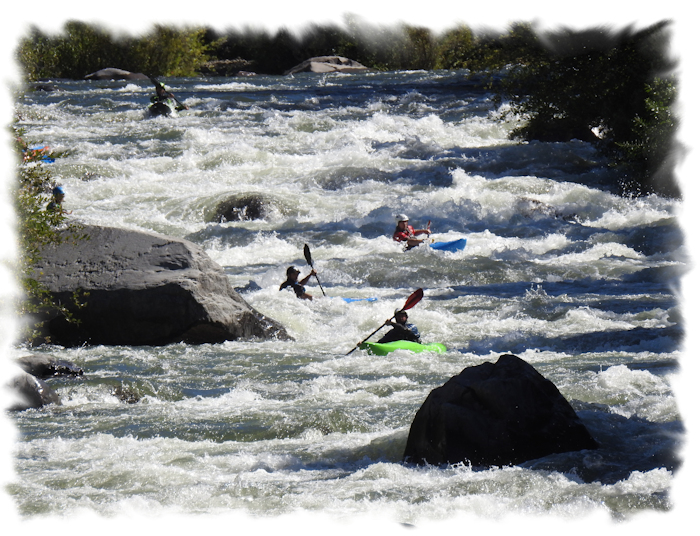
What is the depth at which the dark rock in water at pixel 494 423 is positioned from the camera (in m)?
4.99

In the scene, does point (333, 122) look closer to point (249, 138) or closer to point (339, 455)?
point (249, 138)

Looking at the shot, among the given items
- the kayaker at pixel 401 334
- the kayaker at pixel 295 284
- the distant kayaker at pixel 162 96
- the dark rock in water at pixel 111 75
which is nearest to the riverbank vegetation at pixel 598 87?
the distant kayaker at pixel 162 96

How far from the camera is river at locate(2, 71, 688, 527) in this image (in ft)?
15.6

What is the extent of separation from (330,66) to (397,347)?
3053 cm

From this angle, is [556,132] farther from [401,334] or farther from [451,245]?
[401,334]

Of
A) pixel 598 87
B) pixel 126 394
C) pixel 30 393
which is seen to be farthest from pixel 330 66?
pixel 30 393

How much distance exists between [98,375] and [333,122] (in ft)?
53.1

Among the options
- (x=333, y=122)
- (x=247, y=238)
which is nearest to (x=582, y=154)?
(x=333, y=122)

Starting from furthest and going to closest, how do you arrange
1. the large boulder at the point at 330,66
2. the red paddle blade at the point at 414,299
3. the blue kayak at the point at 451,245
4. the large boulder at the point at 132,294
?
1. the large boulder at the point at 330,66
2. the blue kayak at the point at 451,245
3. the red paddle blade at the point at 414,299
4. the large boulder at the point at 132,294

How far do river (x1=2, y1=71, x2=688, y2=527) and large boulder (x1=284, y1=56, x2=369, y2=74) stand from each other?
12488 millimetres

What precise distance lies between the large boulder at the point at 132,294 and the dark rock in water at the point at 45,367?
96 cm

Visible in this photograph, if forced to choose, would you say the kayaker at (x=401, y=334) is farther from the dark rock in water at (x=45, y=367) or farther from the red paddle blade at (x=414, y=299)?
the dark rock in water at (x=45, y=367)

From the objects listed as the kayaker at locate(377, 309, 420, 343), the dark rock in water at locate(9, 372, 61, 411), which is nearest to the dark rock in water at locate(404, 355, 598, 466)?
the dark rock in water at locate(9, 372, 61, 411)

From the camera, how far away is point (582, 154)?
20141mm
